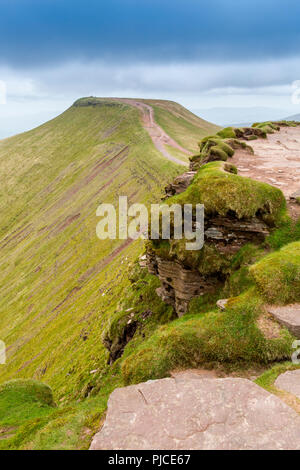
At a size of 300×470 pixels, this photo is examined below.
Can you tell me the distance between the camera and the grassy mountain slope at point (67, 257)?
41028mm

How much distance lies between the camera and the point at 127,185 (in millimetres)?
107938

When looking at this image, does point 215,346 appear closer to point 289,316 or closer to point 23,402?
point 289,316

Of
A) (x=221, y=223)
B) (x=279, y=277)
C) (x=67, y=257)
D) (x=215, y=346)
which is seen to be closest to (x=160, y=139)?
(x=67, y=257)

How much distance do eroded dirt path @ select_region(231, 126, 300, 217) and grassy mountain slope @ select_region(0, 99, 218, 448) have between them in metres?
21.7

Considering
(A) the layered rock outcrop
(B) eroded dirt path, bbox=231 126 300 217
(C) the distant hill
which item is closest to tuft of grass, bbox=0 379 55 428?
(C) the distant hill

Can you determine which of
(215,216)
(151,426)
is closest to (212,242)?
(215,216)

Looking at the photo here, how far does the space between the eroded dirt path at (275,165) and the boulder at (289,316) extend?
8.84m

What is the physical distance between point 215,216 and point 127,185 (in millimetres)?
89124

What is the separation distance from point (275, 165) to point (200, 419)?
94.7ft

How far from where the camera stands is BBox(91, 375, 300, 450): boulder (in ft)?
27.4

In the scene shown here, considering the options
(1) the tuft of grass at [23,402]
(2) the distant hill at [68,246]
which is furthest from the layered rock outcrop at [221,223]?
(2) the distant hill at [68,246]

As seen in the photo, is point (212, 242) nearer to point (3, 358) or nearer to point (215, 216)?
point (215, 216)

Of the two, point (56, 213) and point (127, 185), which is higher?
point (127, 185)
